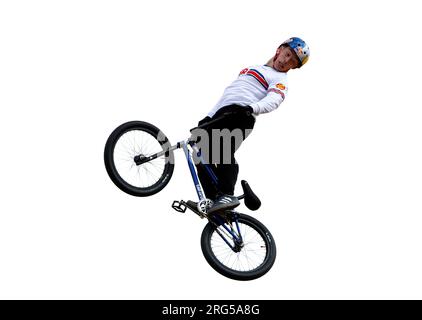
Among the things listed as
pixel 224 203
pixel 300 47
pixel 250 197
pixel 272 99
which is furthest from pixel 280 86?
pixel 224 203

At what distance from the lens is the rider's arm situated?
22.6 feet

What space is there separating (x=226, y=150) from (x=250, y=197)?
53 centimetres

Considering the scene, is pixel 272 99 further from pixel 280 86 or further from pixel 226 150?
pixel 226 150

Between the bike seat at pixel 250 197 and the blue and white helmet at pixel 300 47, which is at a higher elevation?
the blue and white helmet at pixel 300 47

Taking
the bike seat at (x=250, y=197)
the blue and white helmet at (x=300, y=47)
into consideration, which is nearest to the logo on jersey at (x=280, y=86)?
the blue and white helmet at (x=300, y=47)

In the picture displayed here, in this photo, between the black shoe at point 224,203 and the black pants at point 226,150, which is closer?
the black shoe at point 224,203

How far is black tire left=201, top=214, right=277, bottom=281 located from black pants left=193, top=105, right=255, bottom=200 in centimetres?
35

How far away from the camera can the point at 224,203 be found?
695 centimetres

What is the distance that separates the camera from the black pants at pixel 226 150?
7.05m

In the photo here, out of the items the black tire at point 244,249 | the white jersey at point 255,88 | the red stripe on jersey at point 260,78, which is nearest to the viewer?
the black tire at point 244,249

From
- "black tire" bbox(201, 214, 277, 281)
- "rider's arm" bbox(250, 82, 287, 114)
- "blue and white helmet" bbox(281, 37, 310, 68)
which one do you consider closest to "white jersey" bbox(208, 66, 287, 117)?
"rider's arm" bbox(250, 82, 287, 114)

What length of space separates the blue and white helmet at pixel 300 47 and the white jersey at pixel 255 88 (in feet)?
0.80

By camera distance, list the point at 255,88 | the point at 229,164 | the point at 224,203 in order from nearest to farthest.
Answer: the point at 224,203 < the point at 229,164 < the point at 255,88

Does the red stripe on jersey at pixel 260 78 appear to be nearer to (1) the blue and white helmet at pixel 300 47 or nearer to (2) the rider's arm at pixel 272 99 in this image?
(2) the rider's arm at pixel 272 99
